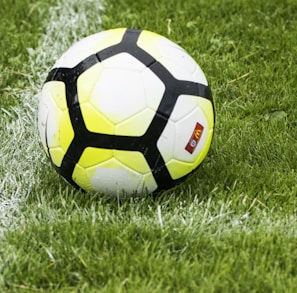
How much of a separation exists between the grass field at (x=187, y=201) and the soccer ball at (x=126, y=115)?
151 millimetres

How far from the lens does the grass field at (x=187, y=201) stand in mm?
2471

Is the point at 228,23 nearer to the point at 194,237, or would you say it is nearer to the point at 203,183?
the point at 203,183

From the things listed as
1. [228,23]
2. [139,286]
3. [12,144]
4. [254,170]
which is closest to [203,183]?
[254,170]

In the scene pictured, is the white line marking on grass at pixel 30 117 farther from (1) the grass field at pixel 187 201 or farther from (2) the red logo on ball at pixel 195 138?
(2) the red logo on ball at pixel 195 138

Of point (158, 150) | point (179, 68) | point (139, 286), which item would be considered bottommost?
point (139, 286)

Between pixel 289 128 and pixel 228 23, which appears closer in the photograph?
pixel 289 128

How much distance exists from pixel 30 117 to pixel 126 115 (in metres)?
1.16

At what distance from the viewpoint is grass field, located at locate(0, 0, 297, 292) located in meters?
2.47

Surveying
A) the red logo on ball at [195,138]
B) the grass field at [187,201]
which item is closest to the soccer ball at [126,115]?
the red logo on ball at [195,138]

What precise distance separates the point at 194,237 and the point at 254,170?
2.01ft

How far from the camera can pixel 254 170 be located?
3.14 meters

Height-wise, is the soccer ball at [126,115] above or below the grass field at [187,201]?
above

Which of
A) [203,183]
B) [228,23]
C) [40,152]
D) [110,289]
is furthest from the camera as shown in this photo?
[228,23]

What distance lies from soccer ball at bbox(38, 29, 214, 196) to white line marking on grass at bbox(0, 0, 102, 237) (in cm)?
29
